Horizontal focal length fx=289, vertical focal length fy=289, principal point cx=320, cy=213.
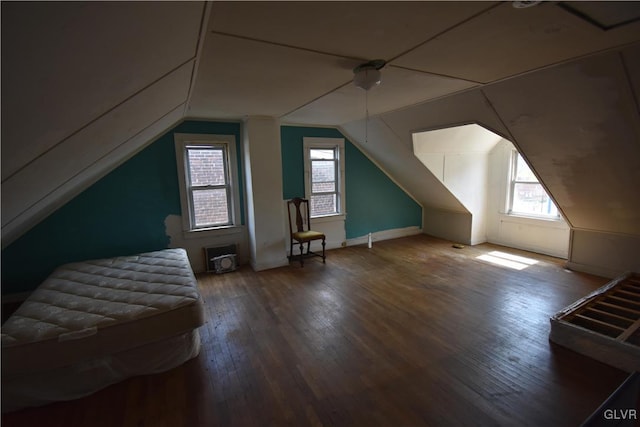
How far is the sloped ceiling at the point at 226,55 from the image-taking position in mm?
808

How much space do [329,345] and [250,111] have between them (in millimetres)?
2812

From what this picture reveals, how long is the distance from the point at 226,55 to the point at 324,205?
3.55 metres

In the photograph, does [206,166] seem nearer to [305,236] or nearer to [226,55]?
[305,236]

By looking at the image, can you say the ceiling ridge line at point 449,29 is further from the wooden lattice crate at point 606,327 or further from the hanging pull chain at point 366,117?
the wooden lattice crate at point 606,327

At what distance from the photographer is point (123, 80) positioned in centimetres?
130

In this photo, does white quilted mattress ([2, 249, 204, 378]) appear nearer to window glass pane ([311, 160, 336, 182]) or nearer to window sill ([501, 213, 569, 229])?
window glass pane ([311, 160, 336, 182])

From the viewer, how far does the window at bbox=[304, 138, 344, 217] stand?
4930mm

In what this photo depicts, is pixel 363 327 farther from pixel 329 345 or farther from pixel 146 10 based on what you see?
pixel 146 10

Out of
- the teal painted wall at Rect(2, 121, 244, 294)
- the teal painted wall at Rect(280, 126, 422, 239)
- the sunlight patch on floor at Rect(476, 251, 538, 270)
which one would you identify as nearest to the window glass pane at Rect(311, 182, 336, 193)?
the teal painted wall at Rect(280, 126, 422, 239)

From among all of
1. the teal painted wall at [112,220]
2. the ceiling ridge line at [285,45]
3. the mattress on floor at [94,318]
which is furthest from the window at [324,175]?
the ceiling ridge line at [285,45]

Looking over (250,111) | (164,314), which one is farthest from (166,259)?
(250,111)

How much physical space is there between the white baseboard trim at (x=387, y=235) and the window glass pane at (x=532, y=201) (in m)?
1.86

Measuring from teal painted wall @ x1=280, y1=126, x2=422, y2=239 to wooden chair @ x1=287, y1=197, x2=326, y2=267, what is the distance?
0.23 meters

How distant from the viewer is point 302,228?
4.73 metres
